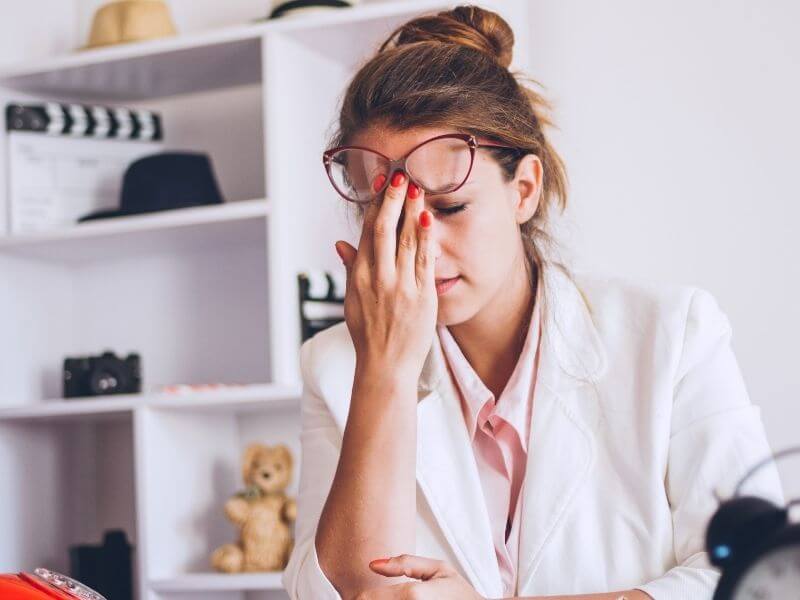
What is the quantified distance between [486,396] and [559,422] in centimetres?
13

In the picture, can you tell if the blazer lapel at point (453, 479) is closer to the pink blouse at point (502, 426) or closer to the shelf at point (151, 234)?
the pink blouse at point (502, 426)

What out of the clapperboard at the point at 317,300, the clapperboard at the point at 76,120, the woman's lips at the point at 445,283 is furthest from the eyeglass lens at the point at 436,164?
the clapperboard at the point at 76,120

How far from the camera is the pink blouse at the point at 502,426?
1.37 meters

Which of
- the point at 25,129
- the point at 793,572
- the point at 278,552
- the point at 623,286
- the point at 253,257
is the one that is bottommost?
the point at 278,552

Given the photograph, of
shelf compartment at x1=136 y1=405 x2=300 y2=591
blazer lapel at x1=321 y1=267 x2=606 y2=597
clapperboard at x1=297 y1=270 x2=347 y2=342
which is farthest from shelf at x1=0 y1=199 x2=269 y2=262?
blazer lapel at x1=321 y1=267 x2=606 y2=597

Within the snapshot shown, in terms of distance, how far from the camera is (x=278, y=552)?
6.77 ft

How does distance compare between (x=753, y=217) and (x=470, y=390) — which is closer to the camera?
(x=470, y=390)

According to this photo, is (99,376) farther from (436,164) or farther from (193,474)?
(436,164)

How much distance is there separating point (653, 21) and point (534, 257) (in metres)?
0.87

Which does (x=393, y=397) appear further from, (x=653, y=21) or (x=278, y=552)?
(x=653, y=21)

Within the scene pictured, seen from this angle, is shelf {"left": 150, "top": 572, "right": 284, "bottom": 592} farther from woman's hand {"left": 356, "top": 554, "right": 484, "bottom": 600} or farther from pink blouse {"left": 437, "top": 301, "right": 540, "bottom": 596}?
woman's hand {"left": 356, "top": 554, "right": 484, "bottom": 600}

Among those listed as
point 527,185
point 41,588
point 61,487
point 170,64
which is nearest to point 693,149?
point 527,185

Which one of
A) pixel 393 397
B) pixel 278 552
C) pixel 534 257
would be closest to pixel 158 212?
pixel 278 552

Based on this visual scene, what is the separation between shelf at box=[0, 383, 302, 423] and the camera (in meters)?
2.01
